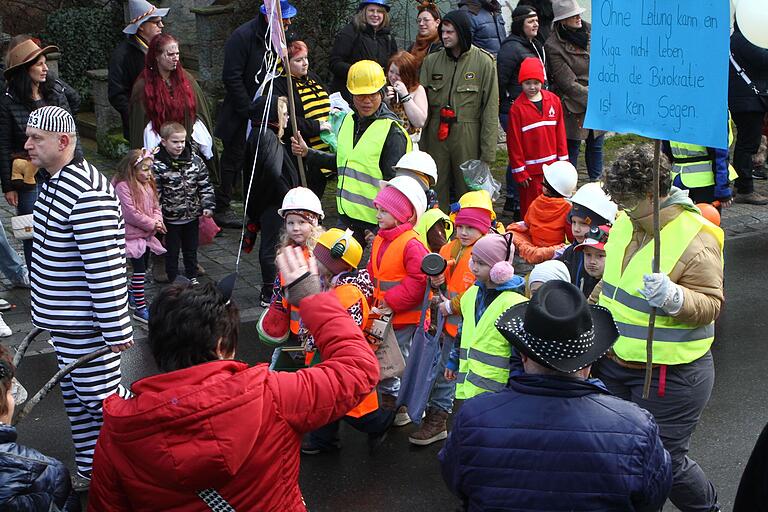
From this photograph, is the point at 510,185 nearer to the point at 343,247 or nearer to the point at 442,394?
the point at 442,394

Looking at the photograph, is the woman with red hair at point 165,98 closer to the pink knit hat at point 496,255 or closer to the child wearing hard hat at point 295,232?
the child wearing hard hat at point 295,232

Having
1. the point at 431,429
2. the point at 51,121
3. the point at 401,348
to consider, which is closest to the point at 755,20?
the point at 401,348

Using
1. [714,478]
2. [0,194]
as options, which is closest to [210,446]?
[714,478]

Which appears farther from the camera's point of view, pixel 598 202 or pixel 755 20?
pixel 598 202

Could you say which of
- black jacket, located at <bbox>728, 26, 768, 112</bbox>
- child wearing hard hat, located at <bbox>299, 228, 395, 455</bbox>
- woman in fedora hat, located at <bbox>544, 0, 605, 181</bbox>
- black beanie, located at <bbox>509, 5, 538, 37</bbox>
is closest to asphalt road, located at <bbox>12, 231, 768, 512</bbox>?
child wearing hard hat, located at <bbox>299, 228, 395, 455</bbox>

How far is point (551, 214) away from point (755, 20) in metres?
1.92

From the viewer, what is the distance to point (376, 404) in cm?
548

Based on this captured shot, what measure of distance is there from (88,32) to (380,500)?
10.2 m

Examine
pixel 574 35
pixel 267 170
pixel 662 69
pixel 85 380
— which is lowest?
pixel 85 380

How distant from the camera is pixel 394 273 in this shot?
5758 mm

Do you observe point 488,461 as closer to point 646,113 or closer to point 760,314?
point 646,113

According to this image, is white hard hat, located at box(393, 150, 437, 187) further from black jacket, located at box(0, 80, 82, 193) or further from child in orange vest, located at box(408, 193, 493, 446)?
black jacket, located at box(0, 80, 82, 193)

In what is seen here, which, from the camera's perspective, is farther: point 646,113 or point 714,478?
point 714,478

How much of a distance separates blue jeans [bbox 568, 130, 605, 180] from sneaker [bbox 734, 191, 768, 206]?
5.01 ft
